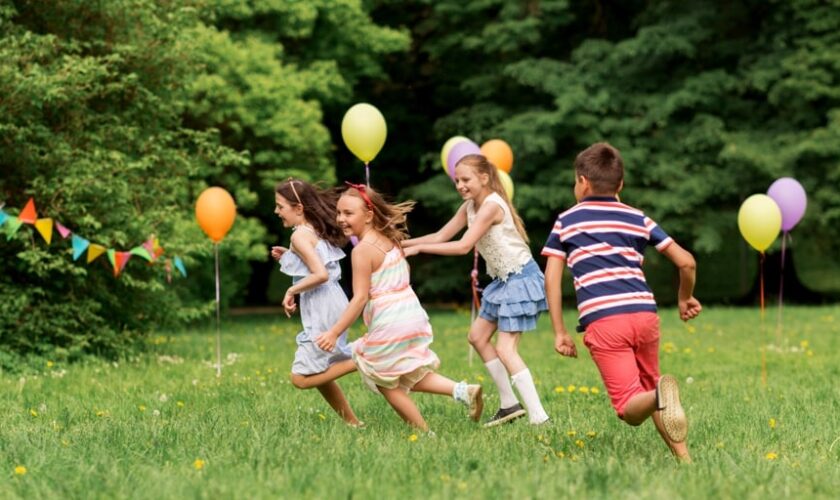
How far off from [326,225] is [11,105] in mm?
4961

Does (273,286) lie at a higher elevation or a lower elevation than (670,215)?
lower

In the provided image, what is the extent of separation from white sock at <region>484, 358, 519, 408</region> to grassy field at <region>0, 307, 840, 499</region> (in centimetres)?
32

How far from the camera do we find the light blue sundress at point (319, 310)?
22.4 ft

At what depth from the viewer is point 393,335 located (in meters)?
6.28

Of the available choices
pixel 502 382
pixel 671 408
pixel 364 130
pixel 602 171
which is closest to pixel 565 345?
pixel 671 408

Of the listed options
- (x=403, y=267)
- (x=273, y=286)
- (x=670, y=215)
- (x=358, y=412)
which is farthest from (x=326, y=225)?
(x=273, y=286)

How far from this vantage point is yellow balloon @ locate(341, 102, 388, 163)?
32.4 ft

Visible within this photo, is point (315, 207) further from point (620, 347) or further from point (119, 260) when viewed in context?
point (119, 260)

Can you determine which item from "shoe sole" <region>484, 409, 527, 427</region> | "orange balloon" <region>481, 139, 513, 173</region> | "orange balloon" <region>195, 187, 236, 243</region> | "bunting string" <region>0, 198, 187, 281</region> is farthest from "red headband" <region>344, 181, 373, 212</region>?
"orange balloon" <region>481, 139, 513, 173</region>

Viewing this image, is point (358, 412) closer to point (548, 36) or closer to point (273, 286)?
point (548, 36)

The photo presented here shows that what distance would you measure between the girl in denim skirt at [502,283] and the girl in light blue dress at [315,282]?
1.84 ft

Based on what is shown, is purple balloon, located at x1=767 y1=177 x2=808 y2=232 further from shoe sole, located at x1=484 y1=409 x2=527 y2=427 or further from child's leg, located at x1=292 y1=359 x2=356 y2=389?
child's leg, located at x1=292 y1=359 x2=356 y2=389

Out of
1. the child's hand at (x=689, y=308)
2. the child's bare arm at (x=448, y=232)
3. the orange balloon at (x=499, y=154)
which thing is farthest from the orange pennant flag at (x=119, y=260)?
the child's hand at (x=689, y=308)

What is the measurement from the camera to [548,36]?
22.8 m
